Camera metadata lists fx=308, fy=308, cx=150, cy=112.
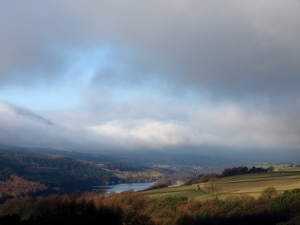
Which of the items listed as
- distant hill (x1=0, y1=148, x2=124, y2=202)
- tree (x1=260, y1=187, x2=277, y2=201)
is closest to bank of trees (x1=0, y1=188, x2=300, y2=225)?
tree (x1=260, y1=187, x2=277, y2=201)

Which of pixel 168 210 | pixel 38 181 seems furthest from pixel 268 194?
pixel 38 181

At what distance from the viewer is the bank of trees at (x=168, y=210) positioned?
149 ft

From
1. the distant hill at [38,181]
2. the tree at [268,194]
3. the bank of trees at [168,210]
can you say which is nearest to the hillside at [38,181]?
the distant hill at [38,181]

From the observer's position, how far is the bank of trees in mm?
45344

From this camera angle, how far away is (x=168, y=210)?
6438 centimetres

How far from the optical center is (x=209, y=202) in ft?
205

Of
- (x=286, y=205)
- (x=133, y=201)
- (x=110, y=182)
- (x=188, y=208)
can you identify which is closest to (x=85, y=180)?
(x=110, y=182)

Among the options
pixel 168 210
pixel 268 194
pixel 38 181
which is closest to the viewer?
pixel 268 194

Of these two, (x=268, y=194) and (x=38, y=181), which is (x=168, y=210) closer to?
(x=268, y=194)

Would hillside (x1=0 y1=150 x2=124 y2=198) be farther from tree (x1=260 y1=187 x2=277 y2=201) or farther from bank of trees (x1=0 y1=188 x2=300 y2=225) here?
tree (x1=260 y1=187 x2=277 y2=201)

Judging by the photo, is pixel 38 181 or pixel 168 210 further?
pixel 38 181

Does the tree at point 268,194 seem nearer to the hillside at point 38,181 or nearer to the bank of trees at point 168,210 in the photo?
the bank of trees at point 168,210

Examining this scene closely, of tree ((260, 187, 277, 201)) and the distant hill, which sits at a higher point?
tree ((260, 187, 277, 201))

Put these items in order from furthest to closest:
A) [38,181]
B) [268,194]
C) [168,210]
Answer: [38,181] < [168,210] < [268,194]
